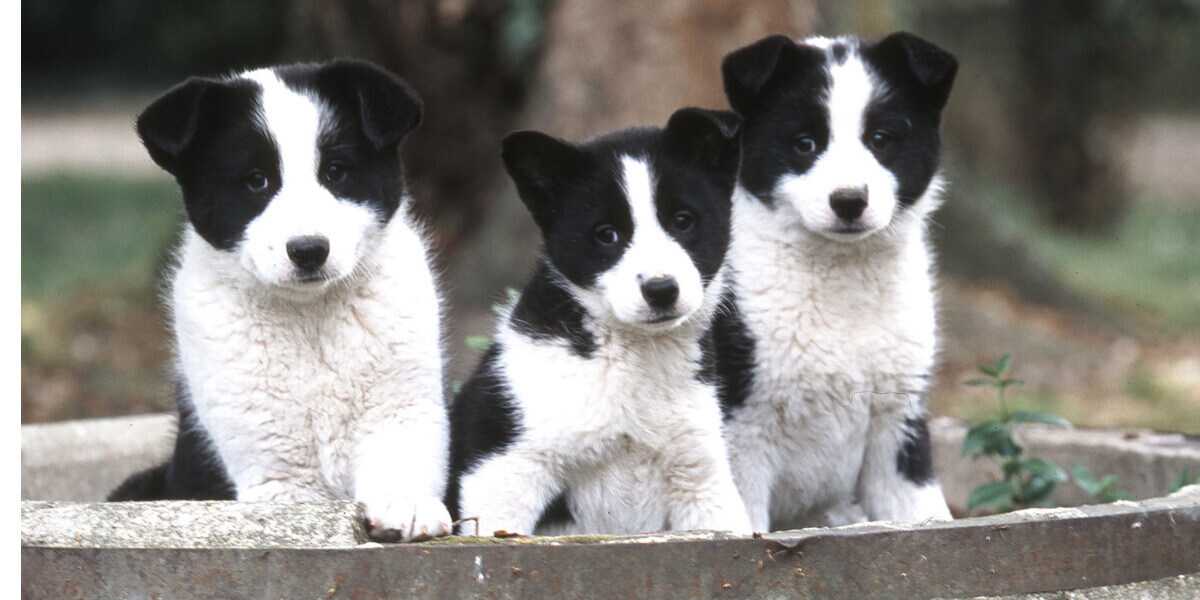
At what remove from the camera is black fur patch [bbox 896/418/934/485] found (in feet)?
15.8

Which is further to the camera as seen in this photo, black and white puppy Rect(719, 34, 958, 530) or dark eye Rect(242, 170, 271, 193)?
black and white puppy Rect(719, 34, 958, 530)

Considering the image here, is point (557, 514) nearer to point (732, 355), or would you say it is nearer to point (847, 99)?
point (732, 355)

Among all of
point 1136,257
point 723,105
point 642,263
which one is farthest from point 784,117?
point 1136,257

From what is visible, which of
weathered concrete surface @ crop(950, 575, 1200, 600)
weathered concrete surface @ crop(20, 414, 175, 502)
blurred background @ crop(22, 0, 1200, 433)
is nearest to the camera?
weathered concrete surface @ crop(950, 575, 1200, 600)

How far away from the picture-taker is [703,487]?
438cm

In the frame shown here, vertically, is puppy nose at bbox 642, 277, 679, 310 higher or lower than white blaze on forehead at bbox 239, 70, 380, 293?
lower

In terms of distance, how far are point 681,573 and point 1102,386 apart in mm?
7689

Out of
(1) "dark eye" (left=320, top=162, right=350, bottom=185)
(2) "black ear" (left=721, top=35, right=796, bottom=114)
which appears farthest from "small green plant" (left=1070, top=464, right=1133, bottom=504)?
(1) "dark eye" (left=320, top=162, right=350, bottom=185)

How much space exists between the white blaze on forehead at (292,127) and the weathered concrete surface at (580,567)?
3.20ft

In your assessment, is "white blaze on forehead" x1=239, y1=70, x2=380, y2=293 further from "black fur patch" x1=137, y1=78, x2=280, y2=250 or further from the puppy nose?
the puppy nose

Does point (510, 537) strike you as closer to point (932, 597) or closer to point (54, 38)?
point (932, 597)

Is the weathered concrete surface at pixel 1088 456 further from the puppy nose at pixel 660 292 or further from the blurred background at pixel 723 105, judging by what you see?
the puppy nose at pixel 660 292

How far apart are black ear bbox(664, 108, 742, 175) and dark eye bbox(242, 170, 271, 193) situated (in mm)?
1012

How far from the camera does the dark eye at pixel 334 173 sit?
420 centimetres
